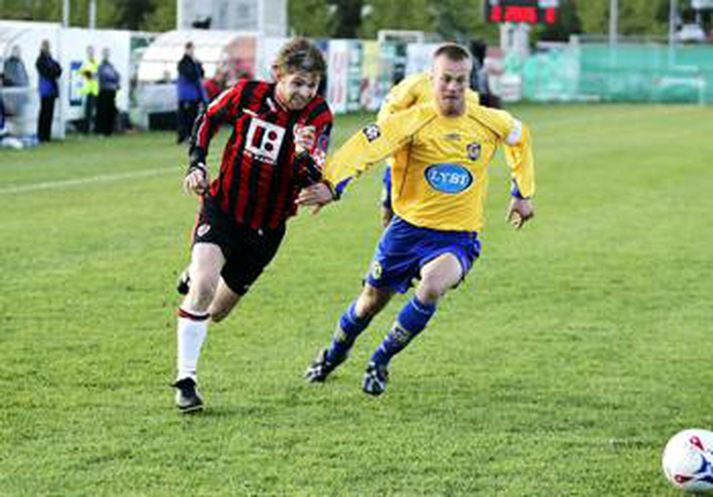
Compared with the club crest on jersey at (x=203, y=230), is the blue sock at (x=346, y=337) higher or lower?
lower

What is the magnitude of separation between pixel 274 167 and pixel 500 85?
2076 inches

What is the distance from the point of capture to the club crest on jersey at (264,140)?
841 centimetres

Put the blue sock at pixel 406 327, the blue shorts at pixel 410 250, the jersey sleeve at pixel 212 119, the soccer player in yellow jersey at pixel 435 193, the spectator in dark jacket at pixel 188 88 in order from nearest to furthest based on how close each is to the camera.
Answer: the jersey sleeve at pixel 212 119 → the soccer player in yellow jersey at pixel 435 193 → the blue sock at pixel 406 327 → the blue shorts at pixel 410 250 → the spectator in dark jacket at pixel 188 88

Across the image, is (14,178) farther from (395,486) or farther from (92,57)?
(395,486)

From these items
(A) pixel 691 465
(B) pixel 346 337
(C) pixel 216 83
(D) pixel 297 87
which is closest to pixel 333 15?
(C) pixel 216 83

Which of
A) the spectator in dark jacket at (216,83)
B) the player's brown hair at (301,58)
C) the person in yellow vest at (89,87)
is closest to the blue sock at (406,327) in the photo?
the player's brown hair at (301,58)

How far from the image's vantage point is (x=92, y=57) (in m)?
33.6

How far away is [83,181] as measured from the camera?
23000 millimetres

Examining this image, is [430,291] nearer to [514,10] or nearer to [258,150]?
[258,150]

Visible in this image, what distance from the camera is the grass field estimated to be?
279 inches

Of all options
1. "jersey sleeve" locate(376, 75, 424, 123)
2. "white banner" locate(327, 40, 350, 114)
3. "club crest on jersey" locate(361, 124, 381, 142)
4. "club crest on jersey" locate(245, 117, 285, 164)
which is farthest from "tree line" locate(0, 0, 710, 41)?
"club crest on jersey" locate(245, 117, 285, 164)

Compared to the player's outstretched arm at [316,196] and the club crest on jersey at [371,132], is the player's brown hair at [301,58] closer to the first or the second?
the club crest on jersey at [371,132]

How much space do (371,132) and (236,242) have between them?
0.90 metres

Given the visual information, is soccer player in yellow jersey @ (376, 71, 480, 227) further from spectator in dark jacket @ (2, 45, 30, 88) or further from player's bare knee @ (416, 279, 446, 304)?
spectator in dark jacket @ (2, 45, 30, 88)
